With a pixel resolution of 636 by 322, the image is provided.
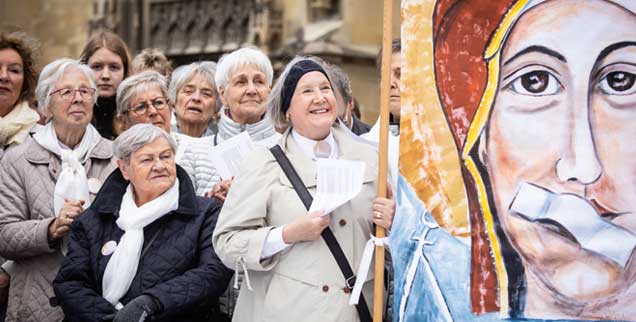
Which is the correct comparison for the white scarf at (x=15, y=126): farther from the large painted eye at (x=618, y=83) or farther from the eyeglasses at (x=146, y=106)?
the large painted eye at (x=618, y=83)

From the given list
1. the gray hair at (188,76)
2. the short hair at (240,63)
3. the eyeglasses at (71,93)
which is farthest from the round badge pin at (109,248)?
the gray hair at (188,76)

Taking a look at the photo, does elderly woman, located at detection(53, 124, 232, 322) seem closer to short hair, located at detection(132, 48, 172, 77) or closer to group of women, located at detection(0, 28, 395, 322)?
group of women, located at detection(0, 28, 395, 322)

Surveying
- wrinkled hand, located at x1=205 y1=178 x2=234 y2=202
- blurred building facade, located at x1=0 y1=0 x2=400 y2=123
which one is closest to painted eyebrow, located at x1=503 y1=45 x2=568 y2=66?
wrinkled hand, located at x1=205 y1=178 x2=234 y2=202

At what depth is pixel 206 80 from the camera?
682 centimetres

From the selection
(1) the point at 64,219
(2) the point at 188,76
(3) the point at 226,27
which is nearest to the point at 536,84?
(1) the point at 64,219

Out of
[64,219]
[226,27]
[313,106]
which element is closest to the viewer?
[313,106]

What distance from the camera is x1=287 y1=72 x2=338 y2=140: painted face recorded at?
201 inches

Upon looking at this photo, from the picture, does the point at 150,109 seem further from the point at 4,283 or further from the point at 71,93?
the point at 4,283

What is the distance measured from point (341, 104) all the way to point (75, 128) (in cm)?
136

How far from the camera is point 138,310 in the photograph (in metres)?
5.31

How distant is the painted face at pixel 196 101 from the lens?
22.2 ft

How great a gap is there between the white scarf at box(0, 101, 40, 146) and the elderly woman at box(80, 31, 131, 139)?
0.43 metres

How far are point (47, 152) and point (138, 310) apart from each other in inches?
45.7

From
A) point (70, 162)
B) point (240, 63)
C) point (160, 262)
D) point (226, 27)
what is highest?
point (226, 27)
